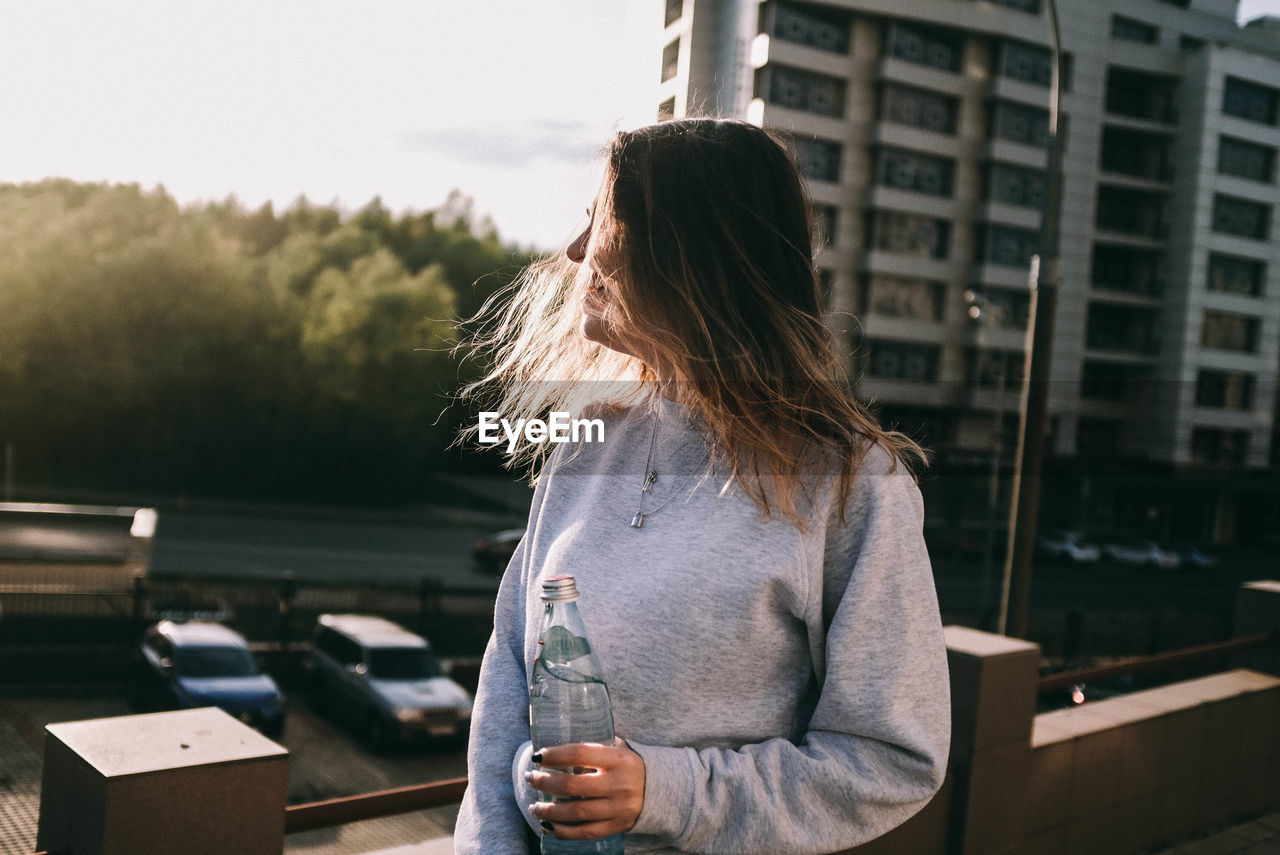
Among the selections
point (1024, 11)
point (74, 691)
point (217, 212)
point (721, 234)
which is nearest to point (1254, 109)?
point (1024, 11)

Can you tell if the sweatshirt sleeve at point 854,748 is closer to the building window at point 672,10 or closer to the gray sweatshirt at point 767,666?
the gray sweatshirt at point 767,666

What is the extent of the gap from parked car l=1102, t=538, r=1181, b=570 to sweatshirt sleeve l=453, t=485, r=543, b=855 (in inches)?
1635

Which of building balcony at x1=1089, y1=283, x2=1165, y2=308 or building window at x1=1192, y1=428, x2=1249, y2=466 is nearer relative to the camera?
building balcony at x1=1089, y1=283, x2=1165, y2=308

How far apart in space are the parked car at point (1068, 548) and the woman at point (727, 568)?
1530 inches

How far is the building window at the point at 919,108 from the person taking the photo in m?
40.6

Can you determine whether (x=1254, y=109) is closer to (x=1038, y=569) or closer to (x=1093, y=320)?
(x=1093, y=320)

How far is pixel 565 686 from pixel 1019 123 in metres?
→ 46.4

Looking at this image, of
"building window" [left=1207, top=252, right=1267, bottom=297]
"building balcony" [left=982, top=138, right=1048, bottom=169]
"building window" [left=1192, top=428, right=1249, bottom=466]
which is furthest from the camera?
"building window" [left=1192, top=428, right=1249, bottom=466]

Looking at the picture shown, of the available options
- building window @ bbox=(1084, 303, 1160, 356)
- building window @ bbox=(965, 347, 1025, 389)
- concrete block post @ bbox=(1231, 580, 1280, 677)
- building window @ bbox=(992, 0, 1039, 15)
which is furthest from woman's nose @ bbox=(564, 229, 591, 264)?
building window @ bbox=(1084, 303, 1160, 356)

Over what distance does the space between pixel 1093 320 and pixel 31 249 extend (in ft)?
144

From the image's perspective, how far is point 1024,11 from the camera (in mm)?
42688

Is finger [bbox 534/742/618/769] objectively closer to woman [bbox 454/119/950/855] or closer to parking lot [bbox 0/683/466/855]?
woman [bbox 454/119/950/855]

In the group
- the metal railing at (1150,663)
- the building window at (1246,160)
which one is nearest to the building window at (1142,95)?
the building window at (1246,160)

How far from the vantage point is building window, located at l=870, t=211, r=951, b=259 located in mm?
40719
